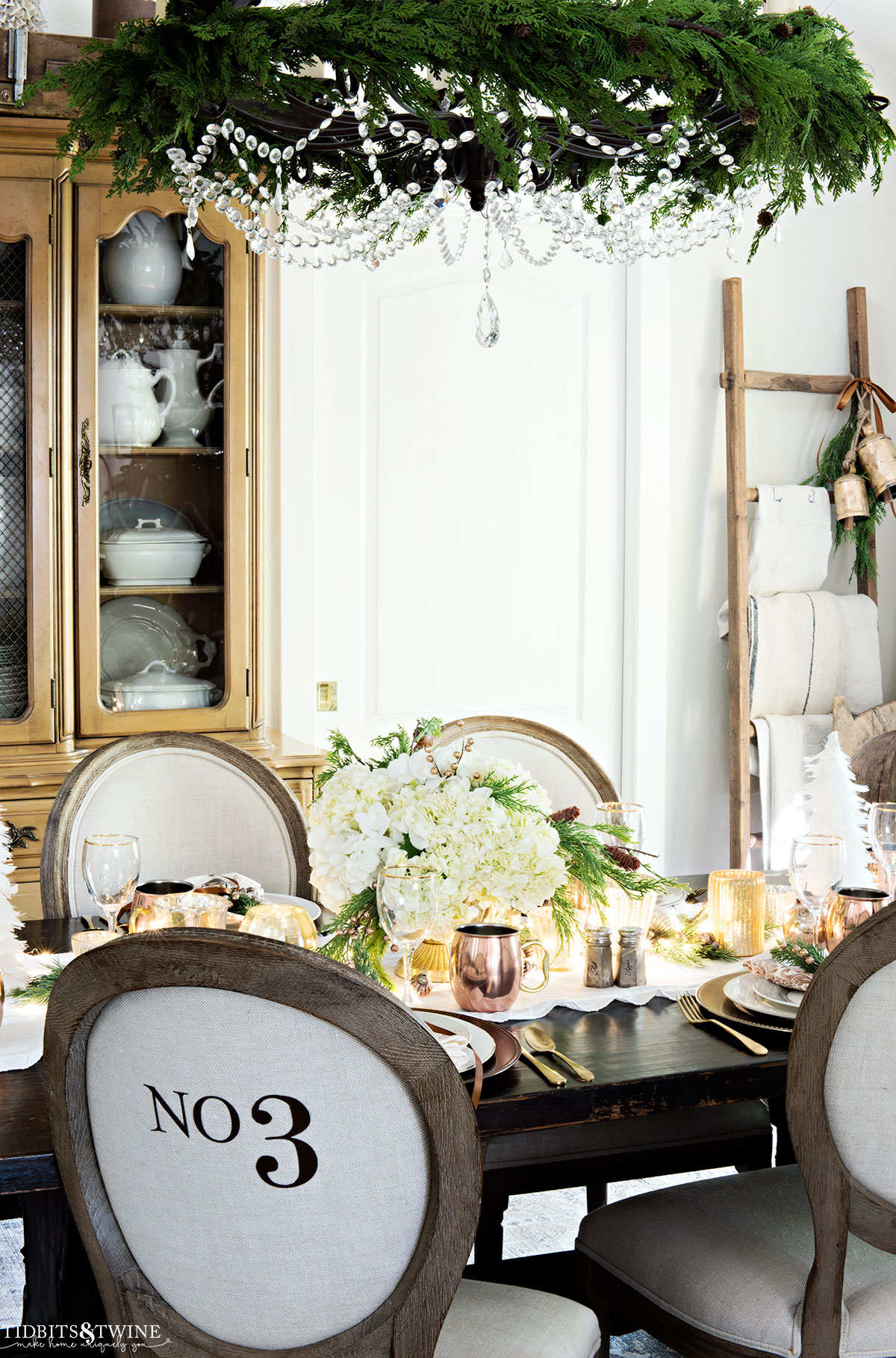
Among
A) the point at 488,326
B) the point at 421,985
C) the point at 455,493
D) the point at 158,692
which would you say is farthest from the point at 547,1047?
the point at 455,493

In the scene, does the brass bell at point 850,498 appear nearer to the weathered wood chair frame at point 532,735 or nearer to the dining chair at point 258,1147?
the weathered wood chair frame at point 532,735

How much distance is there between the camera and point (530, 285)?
3.21 metres

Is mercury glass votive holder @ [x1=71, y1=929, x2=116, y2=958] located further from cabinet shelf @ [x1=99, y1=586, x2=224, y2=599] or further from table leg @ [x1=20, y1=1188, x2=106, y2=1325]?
cabinet shelf @ [x1=99, y1=586, x2=224, y2=599]

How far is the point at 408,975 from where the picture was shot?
1.41 m

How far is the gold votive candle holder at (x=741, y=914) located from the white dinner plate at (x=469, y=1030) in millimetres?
505

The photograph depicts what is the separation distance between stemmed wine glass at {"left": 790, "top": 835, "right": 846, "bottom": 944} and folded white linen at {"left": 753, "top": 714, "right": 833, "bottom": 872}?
165 centimetres

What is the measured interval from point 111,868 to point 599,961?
0.62 m

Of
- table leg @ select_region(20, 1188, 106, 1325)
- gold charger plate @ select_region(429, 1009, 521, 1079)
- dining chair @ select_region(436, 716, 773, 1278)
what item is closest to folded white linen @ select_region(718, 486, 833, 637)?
dining chair @ select_region(436, 716, 773, 1278)

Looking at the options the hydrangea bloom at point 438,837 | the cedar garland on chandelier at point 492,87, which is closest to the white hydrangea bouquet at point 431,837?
the hydrangea bloom at point 438,837

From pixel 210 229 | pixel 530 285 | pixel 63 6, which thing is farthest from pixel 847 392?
pixel 63 6

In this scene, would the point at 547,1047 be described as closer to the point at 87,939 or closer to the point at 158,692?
the point at 87,939

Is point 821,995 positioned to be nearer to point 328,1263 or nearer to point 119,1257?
point 328,1263

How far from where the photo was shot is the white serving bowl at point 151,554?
8.53 ft

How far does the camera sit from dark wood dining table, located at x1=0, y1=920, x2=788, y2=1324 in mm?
1129
